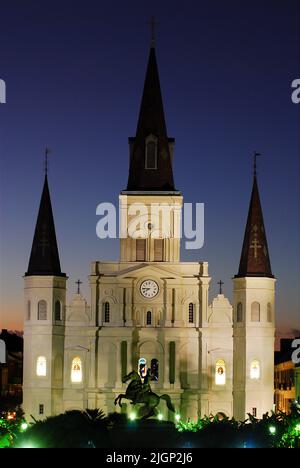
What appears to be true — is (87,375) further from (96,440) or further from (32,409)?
(96,440)

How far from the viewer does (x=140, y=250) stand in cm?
11219

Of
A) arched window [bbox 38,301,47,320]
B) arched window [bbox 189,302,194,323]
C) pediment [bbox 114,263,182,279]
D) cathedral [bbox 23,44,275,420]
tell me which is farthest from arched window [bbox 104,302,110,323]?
arched window [bbox 189,302,194,323]

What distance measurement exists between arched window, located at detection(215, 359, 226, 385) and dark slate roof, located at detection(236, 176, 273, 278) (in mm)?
6307

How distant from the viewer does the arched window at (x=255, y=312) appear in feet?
356

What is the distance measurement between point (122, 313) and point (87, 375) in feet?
16.4

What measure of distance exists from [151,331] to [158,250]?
20.6ft

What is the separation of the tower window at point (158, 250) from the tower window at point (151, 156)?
5.80 metres

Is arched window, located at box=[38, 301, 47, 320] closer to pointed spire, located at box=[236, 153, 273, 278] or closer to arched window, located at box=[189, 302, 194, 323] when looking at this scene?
arched window, located at box=[189, 302, 194, 323]

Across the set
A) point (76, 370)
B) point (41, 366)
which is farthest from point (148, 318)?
point (41, 366)

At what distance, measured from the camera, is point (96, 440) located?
71.7 m

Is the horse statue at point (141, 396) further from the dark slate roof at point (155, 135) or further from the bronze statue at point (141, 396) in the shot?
the dark slate roof at point (155, 135)

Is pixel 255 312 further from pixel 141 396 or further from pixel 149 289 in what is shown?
pixel 141 396
